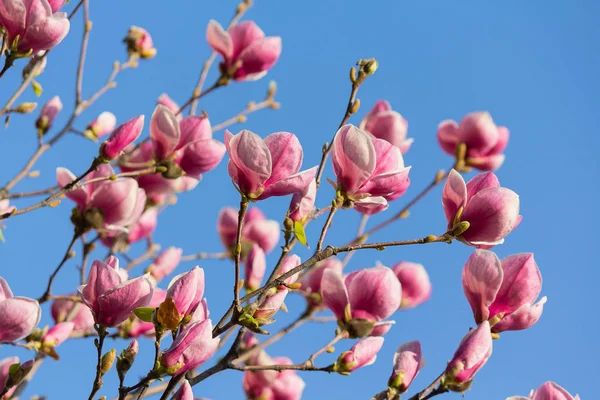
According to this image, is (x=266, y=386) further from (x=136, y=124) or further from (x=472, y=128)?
(x=472, y=128)

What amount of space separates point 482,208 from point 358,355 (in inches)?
22.8

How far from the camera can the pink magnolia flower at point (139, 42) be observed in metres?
3.51

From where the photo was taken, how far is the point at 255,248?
2281 mm

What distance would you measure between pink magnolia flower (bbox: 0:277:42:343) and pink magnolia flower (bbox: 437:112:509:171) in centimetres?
213

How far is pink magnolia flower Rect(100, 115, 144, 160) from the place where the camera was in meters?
2.10

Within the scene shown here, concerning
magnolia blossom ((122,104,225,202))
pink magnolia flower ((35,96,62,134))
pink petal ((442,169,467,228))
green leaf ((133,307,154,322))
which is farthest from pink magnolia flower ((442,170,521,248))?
pink magnolia flower ((35,96,62,134))

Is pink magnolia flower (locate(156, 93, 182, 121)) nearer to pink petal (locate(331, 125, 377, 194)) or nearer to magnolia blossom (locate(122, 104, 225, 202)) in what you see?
magnolia blossom (locate(122, 104, 225, 202))

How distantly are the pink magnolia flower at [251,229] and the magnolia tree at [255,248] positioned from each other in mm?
493

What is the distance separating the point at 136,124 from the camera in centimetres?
211

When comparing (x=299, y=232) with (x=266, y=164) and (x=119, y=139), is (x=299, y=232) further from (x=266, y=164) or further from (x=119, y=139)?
(x=119, y=139)

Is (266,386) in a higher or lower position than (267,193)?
lower

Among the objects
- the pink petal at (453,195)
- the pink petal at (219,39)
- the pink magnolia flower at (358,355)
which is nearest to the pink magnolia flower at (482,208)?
the pink petal at (453,195)

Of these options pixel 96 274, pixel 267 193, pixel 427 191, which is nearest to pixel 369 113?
Result: pixel 427 191

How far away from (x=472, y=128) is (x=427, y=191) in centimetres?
42
